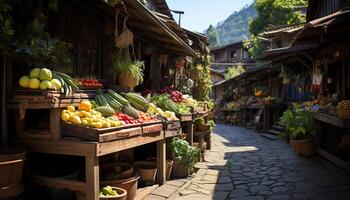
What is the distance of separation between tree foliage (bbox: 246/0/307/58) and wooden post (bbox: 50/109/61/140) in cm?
2983

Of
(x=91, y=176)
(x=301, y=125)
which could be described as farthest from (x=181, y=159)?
(x=301, y=125)

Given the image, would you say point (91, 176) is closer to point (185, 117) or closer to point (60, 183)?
point (60, 183)

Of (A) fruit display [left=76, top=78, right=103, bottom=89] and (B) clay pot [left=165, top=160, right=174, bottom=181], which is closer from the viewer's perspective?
(A) fruit display [left=76, top=78, right=103, bottom=89]

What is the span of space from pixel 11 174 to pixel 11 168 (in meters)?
0.09

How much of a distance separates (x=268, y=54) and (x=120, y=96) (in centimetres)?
787

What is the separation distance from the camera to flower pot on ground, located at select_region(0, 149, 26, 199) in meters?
4.29

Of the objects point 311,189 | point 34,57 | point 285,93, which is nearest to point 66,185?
point 34,57

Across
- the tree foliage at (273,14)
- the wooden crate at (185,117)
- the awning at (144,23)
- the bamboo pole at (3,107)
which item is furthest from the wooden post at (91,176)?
the tree foliage at (273,14)

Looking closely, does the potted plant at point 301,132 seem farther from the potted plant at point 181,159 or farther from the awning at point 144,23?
the awning at point 144,23

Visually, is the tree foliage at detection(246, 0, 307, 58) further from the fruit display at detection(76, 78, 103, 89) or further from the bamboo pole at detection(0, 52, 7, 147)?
the bamboo pole at detection(0, 52, 7, 147)

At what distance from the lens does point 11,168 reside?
4367 mm

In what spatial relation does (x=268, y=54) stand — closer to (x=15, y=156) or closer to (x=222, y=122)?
(x=15, y=156)

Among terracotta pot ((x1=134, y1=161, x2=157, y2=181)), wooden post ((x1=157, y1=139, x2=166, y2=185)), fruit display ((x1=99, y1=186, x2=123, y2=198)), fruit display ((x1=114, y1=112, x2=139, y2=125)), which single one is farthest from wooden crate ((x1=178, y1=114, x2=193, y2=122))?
fruit display ((x1=99, y1=186, x2=123, y2=198))

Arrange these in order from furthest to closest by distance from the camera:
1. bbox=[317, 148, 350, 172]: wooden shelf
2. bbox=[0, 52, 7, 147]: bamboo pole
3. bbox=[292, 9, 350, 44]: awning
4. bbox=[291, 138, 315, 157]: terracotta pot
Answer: bbox=[291, 138, 315, 157]: terracotta pot < bbox=[317, 148, 350, 172]: wooden shelf < bbox=[292, 9, 350, 44]: awning < bbox=[0, 52, 7, 147]: bamboo pole
